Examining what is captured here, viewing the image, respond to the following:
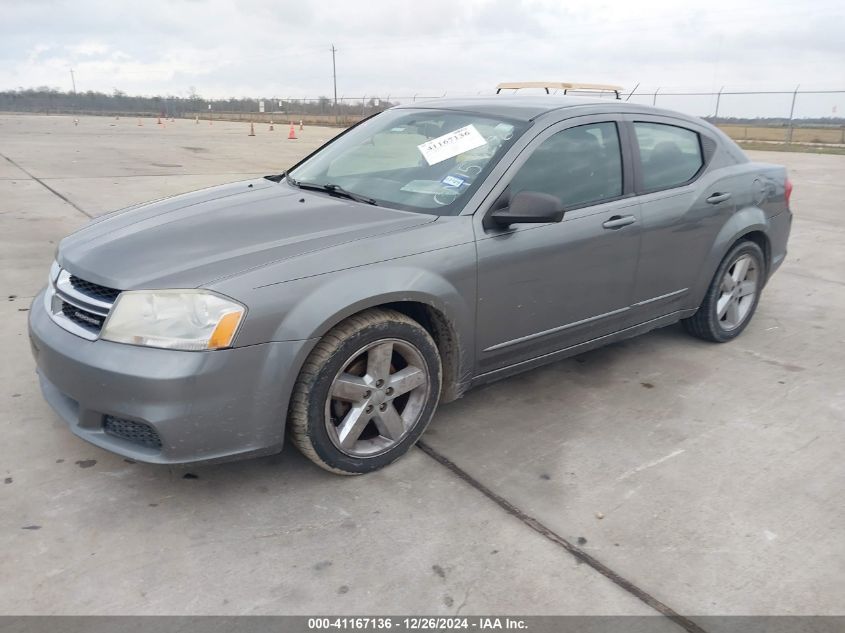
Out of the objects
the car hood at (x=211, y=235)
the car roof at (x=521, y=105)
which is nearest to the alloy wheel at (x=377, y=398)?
the car hood at (x=211, y=235)

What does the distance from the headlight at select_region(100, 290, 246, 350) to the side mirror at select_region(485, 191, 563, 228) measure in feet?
4.13

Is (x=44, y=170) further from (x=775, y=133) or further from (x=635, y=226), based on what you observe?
(x=775, y=133)

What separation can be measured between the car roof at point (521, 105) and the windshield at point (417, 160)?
0.07m

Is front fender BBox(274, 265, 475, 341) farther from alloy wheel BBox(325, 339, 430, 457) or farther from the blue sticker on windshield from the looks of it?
the blue sticker on windshield

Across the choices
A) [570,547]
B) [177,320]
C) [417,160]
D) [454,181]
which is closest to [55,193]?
[417,160]

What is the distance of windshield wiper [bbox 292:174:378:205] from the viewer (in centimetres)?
338

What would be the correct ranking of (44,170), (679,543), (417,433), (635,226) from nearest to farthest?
(679,543), (417,433), (635,226), (44,170)

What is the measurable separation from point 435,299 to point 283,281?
70cm

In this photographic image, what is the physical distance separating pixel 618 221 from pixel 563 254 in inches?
17.9

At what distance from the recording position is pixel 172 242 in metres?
2.93

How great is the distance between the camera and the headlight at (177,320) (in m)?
2.51

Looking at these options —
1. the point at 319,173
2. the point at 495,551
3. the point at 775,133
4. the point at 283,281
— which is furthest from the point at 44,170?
the point at 775,133

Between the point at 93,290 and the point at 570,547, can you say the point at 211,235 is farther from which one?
the point at 570,547

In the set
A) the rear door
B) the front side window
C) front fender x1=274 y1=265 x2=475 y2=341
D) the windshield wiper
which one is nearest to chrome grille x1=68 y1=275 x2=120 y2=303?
front fender x1=274 y1=265 x2=475 y2=341
